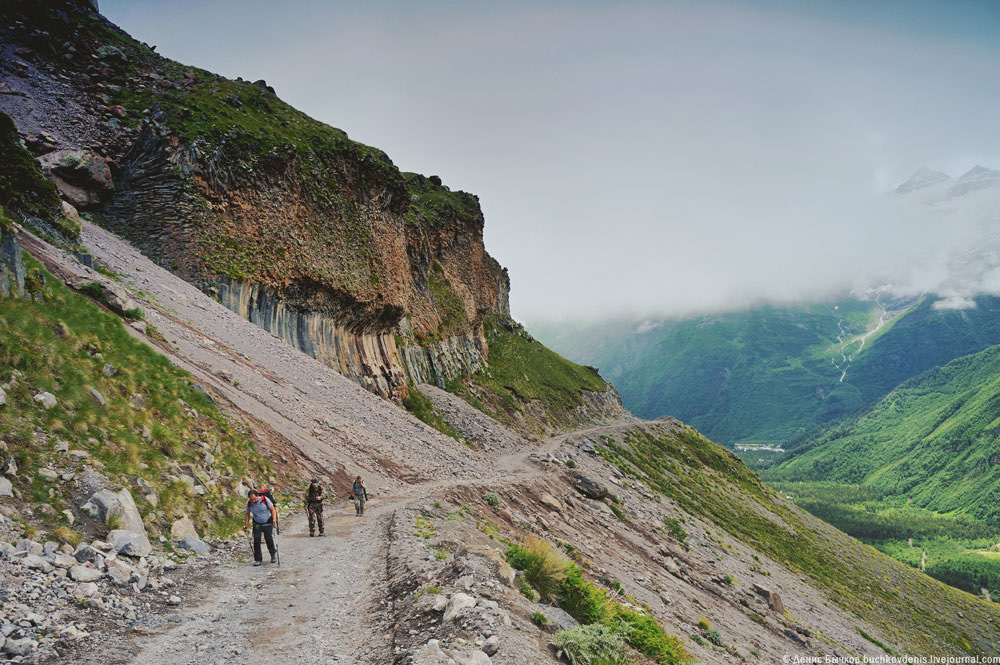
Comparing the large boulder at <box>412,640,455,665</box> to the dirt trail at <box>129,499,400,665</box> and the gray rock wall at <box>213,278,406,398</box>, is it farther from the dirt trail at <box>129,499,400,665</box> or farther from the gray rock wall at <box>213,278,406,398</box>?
the gray rock wall at <box>213,278,406,398</box>

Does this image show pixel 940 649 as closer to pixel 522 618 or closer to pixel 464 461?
pixel 464 461

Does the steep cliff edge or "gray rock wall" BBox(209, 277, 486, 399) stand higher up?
the steep cliff edge

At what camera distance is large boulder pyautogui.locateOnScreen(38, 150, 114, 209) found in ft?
118

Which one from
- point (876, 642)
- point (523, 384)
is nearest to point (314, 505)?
point (876, 642)

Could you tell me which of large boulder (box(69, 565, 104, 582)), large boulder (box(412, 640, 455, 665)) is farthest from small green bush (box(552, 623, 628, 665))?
large boulder (box(69, 565, 104, 582))

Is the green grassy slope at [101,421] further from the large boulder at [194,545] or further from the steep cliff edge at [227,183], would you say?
the steep cliff edge at [227,183]

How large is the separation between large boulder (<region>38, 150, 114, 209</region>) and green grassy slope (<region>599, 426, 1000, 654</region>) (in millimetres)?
61231

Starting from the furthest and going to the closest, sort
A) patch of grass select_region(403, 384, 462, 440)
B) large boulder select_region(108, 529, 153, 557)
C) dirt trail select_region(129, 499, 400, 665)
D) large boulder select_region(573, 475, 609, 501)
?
1. patch of grass select_region(403, 384, 462, 440)
2. large boulder select_region(573, 475, 609, 501)
3. large boulder select_region(108, 529, 153, 557)
4. dirt trail select_region(129, 499, 400, 665)

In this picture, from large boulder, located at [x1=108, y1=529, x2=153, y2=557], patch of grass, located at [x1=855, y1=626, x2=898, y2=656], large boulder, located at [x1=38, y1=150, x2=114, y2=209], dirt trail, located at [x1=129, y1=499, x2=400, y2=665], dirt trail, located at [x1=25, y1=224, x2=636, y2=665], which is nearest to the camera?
dirt trail, located at [x1=129, y1=499, x2=400, y2=665]

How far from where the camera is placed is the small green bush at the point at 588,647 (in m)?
7.95

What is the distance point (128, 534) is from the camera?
9.00 metres

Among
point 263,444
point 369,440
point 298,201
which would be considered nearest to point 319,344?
point 298,201

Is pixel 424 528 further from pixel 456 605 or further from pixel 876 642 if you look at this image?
pixel 876 642

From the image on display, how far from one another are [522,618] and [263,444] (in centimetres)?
1466
